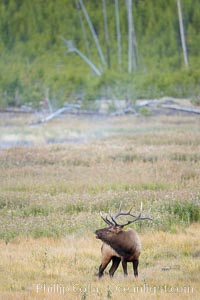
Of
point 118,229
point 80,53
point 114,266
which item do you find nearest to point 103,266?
point 114,266

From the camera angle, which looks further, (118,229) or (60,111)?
(60,111)

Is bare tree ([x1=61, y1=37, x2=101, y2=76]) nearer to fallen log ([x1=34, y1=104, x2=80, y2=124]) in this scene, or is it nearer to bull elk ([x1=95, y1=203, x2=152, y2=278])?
fallen log ([x1=34, y1=104, x2=80, y2=124])

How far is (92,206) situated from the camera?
46.6 ft

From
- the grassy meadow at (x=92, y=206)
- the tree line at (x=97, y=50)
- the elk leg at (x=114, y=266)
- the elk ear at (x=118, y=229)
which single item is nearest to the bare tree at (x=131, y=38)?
the tree line at (x=97, y=50)

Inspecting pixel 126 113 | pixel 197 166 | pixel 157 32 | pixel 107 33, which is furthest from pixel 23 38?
pixel 197 166

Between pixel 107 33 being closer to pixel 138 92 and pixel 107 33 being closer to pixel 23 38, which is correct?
pixel 23 38

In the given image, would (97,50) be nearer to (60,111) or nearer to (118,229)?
(60,111)

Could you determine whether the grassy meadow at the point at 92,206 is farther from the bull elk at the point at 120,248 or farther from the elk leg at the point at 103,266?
the bull elk at the point at 120,248

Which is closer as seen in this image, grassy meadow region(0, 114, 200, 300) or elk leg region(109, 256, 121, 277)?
grassy meadow region(0, 114, 200, 300)

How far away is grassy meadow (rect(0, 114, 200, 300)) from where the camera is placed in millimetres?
9164

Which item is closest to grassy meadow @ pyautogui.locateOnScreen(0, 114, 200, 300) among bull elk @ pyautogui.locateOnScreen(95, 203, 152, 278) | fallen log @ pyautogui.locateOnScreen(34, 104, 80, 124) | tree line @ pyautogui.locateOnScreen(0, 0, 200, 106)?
bull elk @ pyautogui.locateOnScreen(95, 203, 152, 278)

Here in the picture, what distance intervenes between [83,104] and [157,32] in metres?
9.51

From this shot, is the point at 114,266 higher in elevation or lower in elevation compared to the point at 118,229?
lower

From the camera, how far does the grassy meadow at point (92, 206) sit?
9164 mm
